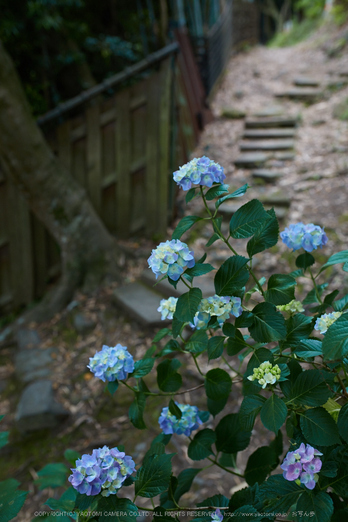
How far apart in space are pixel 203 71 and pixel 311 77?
1801 millimetres

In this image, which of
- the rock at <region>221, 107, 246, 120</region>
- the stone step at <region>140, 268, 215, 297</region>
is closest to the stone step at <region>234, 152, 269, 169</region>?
the rock at <region>221, 107, 246, 120</region>

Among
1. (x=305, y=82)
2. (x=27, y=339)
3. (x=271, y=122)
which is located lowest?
(x=27, y=339)

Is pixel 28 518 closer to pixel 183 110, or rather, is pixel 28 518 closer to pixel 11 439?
pixel 11 439

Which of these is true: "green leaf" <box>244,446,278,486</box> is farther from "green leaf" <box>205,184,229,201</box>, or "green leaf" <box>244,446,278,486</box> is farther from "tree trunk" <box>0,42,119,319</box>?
"tree trunk" <box>0,42,119,319</box>

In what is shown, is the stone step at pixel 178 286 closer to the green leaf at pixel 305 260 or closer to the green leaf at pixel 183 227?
the green leaf at pixel 305 260

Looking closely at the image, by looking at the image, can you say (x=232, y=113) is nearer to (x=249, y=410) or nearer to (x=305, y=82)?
(x=305, y=82)

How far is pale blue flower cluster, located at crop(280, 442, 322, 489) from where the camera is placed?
706 mm

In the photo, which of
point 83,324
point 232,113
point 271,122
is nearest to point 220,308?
point 83,324

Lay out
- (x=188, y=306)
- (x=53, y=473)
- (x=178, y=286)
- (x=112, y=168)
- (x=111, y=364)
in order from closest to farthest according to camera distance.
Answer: (x=188, y=306) → (x=111, y=364) → (x=53, y=473) → (x=178, y=286) → (x=112, y=168)

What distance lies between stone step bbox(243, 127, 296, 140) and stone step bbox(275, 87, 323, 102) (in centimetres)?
98

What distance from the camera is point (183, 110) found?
4156mm

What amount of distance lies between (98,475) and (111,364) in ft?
0.80

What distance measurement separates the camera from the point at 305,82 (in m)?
5.96

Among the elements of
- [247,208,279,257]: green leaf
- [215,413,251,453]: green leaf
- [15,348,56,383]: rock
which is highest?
[247,208,279,257]: green leaf
